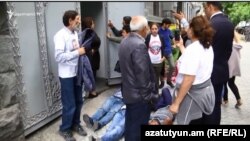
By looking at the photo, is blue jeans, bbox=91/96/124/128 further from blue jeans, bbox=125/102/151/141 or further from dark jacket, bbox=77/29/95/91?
blue jeans, bbox=125/102/151/141

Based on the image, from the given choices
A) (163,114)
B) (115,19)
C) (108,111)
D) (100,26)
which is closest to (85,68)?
(108,111)

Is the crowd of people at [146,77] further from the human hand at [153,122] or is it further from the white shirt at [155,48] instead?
the white shirt at [155,48]

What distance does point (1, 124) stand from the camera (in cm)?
409

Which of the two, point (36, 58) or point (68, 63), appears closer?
point (68, 63)

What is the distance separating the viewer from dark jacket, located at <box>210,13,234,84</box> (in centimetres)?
446

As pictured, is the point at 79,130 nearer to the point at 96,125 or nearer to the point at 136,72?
the point at 96,125

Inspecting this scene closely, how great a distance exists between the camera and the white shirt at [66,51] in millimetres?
4859

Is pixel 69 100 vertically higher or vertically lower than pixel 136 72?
lower

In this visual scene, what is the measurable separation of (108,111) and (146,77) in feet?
5.64

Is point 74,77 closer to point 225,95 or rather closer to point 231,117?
point 231,117

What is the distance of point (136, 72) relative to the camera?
4.07m

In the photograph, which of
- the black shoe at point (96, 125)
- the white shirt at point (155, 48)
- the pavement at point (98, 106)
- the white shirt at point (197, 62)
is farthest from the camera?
the white shirt at point (155, 48)

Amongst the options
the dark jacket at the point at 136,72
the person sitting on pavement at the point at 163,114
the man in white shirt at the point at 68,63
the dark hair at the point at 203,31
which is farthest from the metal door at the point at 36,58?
the dark hair at the point at 203,31

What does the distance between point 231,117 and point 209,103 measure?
2.48 metres
